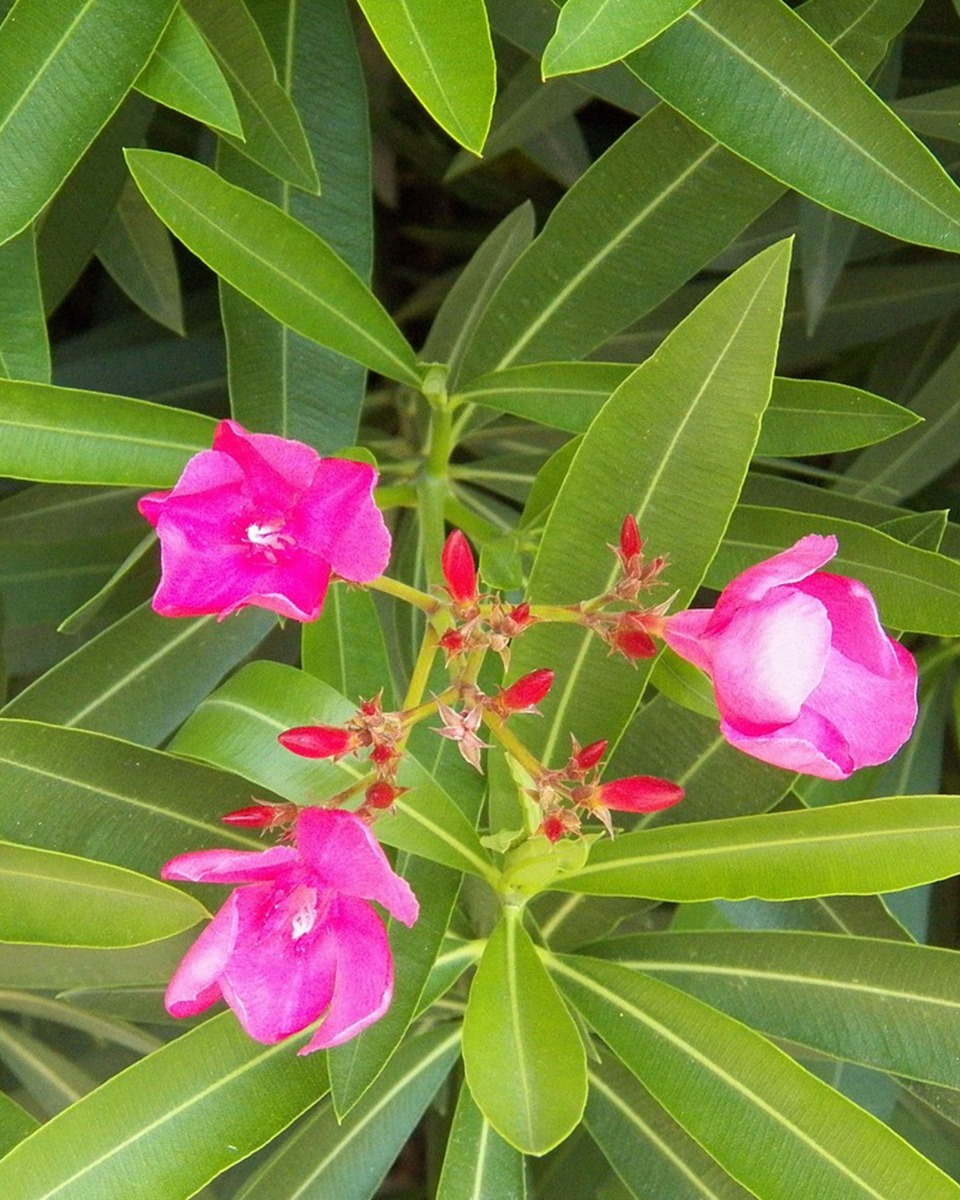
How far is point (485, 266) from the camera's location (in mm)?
1467

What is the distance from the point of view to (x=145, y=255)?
4.88 ft

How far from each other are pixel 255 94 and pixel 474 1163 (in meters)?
0.91

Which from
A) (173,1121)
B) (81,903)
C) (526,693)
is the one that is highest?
(526,693)

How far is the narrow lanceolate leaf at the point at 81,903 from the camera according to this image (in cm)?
99

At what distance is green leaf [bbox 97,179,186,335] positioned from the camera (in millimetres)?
1483

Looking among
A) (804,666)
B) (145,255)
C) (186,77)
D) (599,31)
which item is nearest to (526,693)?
(804,666)

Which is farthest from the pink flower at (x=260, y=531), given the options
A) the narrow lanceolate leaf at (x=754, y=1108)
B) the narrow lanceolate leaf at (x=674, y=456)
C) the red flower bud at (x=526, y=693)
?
the narrow lanceolate leaf at (x=754, y=1108)

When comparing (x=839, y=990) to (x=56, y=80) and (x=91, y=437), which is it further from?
Answer: (x=56, y=80)

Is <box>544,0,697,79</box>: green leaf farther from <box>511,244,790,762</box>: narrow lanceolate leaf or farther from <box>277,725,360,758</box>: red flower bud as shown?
<box>277,725,360,758</box>: red flower bud

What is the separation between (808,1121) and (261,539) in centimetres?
60

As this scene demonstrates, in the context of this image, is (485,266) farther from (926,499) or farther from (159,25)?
(926,499)

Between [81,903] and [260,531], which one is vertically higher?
[260,531]

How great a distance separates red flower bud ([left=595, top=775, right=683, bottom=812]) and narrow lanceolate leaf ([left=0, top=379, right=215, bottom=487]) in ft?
1.40

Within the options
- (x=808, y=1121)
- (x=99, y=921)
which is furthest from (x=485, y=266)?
(x=808, y=1121)
